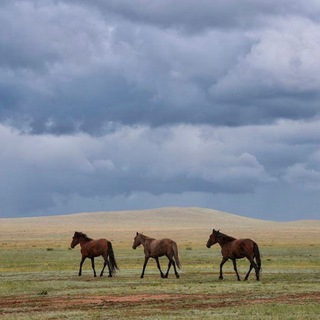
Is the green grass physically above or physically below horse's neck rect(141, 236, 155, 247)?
below

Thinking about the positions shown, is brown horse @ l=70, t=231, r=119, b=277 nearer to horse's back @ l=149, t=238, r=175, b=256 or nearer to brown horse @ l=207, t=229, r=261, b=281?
horse's back @ l=149, t=238, r=175, b=256

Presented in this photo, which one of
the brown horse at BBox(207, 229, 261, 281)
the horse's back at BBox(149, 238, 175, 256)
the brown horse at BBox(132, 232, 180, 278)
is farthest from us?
the horse's back at BBox(149, 238, 175, 256)

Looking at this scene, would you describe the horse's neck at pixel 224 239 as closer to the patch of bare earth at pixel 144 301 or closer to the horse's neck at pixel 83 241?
the horse's neck at pixel 83 241

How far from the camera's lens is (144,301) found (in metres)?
25.3

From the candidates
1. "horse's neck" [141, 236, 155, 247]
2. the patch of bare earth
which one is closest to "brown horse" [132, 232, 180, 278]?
"horse's neck" [141, 236, 155, 247]

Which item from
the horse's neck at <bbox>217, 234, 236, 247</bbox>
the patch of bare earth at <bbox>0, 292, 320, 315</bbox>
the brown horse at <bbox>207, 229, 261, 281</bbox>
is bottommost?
the patch of bare earth at <bbox>0, 292, 320, 315</bbox>

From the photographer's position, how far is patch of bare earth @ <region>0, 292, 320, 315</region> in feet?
78.8

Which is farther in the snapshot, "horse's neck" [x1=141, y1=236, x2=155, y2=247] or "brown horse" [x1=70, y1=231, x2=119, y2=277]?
"horse's neck" [x1=141, y1=236, x2=155, y2=247]

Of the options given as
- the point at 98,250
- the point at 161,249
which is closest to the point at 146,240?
the point at 161,249

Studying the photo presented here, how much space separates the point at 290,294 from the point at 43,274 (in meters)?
17.2

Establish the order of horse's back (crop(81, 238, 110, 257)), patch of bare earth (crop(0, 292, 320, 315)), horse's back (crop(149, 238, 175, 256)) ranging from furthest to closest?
horse's back (crop(81, 238, 110, 257)), horse's back (crop(149, 238, 175, 256)), patch of bare earth (crop(0, 292, 320, 315))

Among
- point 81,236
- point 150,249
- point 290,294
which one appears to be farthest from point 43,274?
point 290,294

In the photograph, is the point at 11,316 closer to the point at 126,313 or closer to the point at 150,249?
the point at 126,313

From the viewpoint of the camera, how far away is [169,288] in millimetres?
29828
